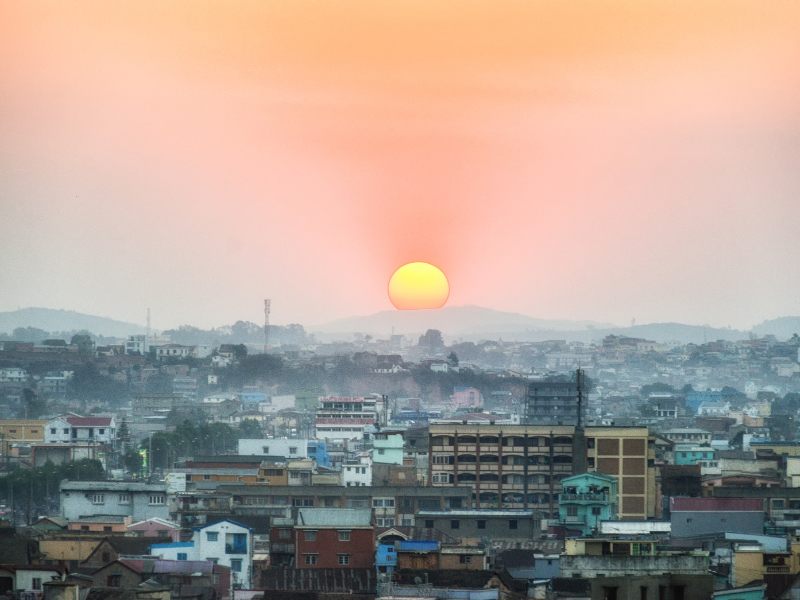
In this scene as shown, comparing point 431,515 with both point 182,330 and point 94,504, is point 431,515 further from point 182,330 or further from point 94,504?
point 182,330

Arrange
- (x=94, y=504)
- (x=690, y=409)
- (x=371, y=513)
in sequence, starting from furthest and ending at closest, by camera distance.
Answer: (x=690, y=409) → (x=94, y=504) → (x=371, y=513)

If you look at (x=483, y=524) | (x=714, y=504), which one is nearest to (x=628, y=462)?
(x=714, y=504)

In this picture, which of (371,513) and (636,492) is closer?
(371,513)

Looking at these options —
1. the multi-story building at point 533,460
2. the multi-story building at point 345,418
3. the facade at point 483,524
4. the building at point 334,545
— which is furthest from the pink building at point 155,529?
the multi-story building at point 345,418

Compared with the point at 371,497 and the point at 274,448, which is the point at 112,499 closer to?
the point at 371,497

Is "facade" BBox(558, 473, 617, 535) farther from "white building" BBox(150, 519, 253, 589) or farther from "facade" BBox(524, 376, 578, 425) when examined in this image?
"facade" BBox(524, 376, 578, 425)

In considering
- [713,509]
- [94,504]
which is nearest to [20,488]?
→ [94,504]
